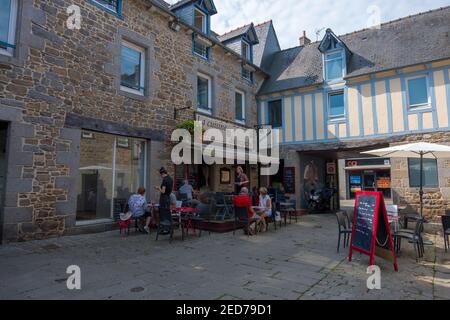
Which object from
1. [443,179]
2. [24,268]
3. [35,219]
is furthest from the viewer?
[443,179]

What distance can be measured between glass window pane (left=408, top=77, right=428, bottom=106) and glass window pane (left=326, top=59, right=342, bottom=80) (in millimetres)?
2518

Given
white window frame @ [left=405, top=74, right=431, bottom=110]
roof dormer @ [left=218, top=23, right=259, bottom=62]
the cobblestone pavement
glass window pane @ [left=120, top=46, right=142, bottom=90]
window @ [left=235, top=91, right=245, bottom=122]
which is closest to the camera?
the cobblestone pavement

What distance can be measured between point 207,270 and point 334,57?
10594 millimetres

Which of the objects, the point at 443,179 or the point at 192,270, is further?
the point at 443,179

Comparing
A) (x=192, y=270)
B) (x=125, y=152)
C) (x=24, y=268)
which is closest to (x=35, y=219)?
(x=24, y=268)

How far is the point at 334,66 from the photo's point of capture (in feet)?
39.2

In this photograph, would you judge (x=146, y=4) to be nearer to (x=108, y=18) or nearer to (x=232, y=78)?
(x=108, y=18)

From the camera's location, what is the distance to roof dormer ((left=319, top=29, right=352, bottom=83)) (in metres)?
11.6

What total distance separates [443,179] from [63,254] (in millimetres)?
10403

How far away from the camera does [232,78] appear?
481 inches

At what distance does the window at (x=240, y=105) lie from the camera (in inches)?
505

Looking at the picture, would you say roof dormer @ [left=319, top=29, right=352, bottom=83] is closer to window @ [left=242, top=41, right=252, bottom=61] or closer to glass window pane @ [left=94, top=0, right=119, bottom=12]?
window @ [left=242, top=41, right=252, bottom=61]

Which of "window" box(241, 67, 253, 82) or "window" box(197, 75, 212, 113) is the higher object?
"window" box(241, 67, 253, 82)

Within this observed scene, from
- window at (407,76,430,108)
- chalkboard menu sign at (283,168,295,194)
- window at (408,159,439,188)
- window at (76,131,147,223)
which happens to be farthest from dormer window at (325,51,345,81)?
window at (76,131,147,223)
